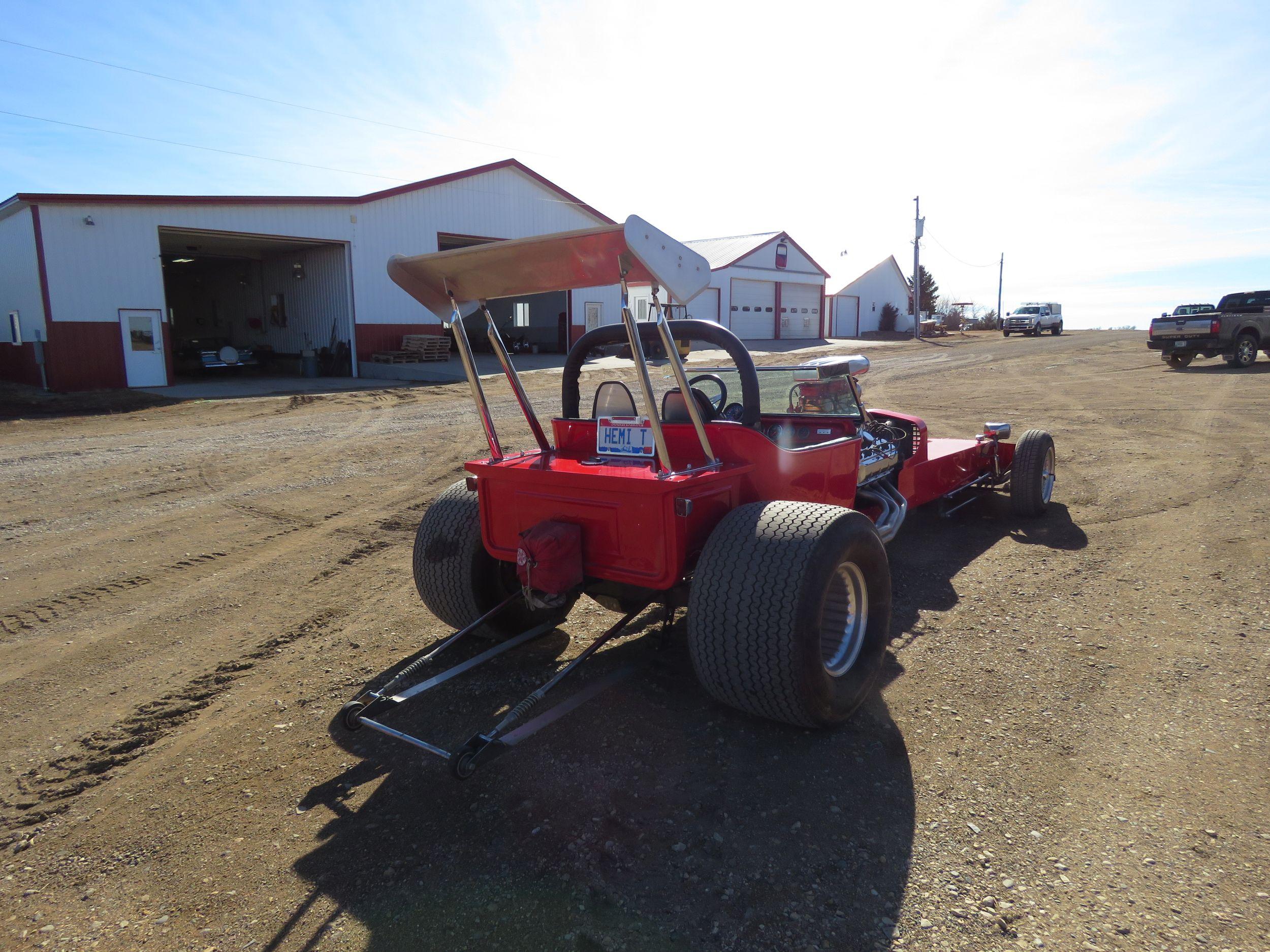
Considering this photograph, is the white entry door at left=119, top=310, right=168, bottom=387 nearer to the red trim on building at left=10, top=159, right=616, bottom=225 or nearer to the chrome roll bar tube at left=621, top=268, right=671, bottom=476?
the red trim on building at left=10, top=159, right=616, bottom=225

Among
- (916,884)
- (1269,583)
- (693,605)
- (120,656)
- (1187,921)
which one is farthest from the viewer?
(1269,583)

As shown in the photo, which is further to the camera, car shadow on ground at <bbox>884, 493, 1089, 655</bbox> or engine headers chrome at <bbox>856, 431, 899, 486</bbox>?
engine headers chrome at <bbox>856, 431, 899, 486</bbox>

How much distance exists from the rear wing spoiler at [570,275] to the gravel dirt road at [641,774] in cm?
137

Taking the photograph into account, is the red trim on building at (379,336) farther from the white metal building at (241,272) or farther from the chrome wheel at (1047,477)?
the chrome wheel at (1047,477)

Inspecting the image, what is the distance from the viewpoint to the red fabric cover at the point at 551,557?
11.1 ft

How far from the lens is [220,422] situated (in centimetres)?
1380

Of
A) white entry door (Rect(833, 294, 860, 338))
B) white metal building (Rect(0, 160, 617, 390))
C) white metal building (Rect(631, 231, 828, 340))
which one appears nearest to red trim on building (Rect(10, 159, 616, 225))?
white metal building (Rect(0, 160, 617, 390))

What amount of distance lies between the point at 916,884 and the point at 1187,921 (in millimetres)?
767

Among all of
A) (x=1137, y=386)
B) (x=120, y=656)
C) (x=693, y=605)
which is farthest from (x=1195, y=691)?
(x=1137, y=386)

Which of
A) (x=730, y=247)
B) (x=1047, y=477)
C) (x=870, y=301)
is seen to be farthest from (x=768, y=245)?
(x=1047, y=477)

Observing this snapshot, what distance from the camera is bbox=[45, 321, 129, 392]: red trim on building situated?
1861cm

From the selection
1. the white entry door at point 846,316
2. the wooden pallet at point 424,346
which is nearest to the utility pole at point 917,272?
the white entry door at point 846,316

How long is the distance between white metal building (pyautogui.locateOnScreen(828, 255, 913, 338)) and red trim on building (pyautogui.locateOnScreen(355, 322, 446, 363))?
2797 cm

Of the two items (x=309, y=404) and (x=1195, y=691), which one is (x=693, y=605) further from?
(x=309, y=404)
